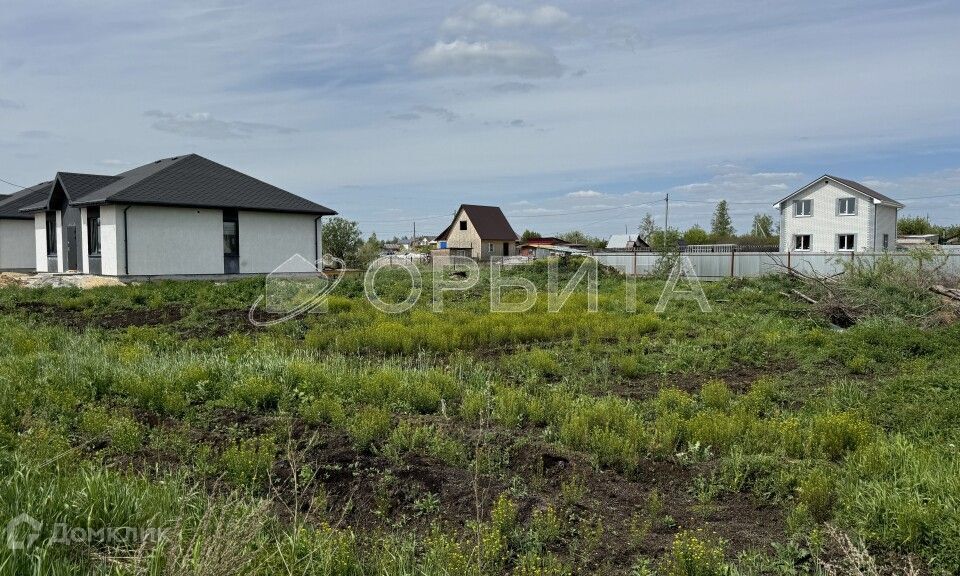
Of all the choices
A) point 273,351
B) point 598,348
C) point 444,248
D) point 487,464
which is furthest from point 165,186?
point 444,248

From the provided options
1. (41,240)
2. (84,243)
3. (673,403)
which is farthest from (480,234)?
(673,403)

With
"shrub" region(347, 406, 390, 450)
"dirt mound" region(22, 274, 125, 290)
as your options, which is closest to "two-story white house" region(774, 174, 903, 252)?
"dirt mound" region(22, 274, 125, 290)

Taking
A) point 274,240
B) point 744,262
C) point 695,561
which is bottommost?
point 695,561

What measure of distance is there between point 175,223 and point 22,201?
50.0 ft

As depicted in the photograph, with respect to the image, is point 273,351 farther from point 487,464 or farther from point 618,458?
point 618,458

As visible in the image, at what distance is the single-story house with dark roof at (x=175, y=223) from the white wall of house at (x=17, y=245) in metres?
4.66

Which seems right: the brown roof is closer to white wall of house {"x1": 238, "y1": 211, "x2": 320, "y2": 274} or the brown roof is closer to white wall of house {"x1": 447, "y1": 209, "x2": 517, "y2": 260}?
white wall of house {"x1": 447, "y1": 209, "x2": 517, "y2": 260}

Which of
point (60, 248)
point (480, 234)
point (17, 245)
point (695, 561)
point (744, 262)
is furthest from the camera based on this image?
point (480, 234)

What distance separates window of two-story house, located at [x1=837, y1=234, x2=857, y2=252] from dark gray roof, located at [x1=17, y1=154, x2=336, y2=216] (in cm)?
2909

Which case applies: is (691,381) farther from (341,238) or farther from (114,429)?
(341,238)

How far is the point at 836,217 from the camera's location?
3709cm

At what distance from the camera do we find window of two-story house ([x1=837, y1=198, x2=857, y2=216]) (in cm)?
3638

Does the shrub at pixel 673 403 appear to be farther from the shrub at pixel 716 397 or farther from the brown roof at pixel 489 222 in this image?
the brown roof at pixel 489 222

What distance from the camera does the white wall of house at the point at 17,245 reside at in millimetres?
30500
